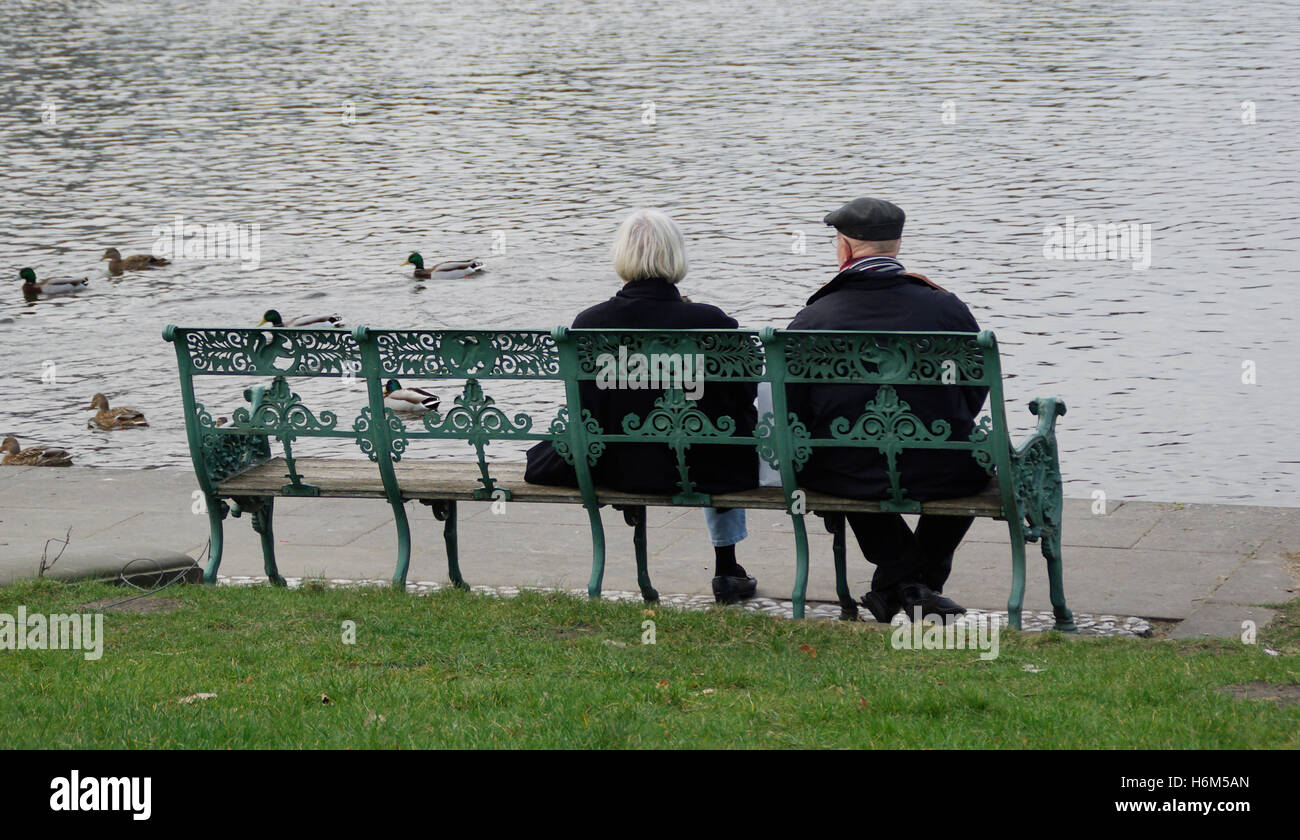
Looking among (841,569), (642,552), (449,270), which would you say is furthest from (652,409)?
(449,270)

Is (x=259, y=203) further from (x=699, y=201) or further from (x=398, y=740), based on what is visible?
(x=398, y=740)

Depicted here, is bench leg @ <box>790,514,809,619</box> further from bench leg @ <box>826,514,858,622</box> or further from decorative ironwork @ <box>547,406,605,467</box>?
decorative ironwork @ <box>547,406,605,467</box>

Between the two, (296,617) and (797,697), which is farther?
(296,617)

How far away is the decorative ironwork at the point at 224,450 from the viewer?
7484mm

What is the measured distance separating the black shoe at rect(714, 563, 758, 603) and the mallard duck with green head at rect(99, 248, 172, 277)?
15608mm

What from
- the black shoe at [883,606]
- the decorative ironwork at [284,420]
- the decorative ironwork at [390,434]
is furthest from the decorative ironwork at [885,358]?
the decorative ironwork at [284,420]

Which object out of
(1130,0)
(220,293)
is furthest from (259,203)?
(1130,0)

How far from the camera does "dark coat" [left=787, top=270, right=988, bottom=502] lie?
6605 millimetres

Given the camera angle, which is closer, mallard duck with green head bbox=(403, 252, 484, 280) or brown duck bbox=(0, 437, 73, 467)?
brown duck bbox=(0, 437, 73, 467)

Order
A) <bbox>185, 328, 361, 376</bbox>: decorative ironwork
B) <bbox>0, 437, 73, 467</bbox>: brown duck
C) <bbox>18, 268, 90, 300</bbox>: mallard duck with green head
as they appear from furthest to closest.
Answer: <bbox>18, 268, 90, 300</bbox>: mallard duck with green head → <bbox>0, 437, 73, 467</bbox>: brown duck → <bbox>185, 328, 361, 376</bbox>: decorative ironwork

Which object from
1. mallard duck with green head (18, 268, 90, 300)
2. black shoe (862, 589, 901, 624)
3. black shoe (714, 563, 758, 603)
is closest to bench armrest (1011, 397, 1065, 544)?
black shoe (862, 589, 901, 624)

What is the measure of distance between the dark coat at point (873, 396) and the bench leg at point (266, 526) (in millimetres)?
2549

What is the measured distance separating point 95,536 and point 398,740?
486 cm
